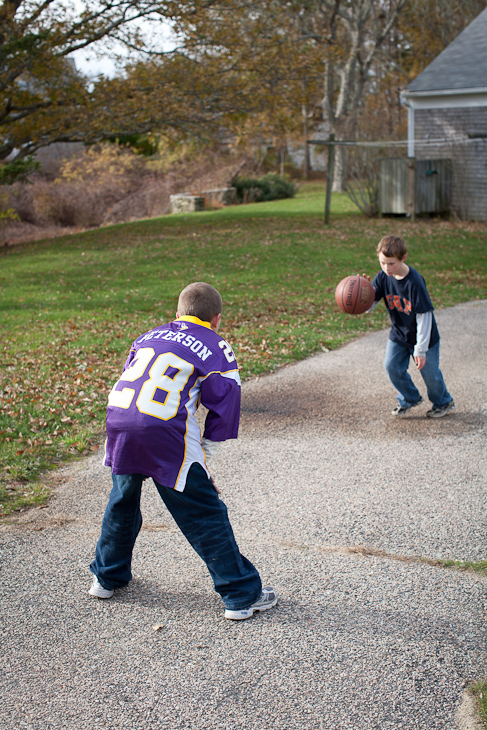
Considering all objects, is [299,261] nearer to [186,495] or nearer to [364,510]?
[364,510]

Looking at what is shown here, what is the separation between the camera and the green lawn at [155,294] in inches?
263

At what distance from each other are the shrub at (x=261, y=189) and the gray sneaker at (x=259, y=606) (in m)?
30.6

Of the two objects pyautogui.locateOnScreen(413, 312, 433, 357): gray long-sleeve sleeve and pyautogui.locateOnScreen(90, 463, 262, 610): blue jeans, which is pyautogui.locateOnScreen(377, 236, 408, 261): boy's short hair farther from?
pyautogui.locateOnScreen(90, 463, 262, 610): blue jeans

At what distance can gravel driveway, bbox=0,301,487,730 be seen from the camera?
2.79 meters

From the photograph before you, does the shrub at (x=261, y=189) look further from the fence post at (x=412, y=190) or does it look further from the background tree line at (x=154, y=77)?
the fence post at (x=412, y=190)

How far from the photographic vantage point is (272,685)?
9.48 ft

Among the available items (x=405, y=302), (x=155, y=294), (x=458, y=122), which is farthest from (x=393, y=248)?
(x=458, y=122)

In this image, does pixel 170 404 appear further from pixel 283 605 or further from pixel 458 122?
pixel 458 122

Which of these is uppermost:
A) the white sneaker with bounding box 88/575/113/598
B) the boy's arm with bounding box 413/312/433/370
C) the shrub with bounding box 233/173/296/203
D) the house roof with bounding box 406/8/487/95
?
the house roof with bounding box 406/8/487/95

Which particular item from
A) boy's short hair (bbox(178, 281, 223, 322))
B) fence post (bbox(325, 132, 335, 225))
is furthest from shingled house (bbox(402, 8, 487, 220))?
boy's short hair (bbox(178, 281, 223, 322))

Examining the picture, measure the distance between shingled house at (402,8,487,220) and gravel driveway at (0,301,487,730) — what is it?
19.0 meters

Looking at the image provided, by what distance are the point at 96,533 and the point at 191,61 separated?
20.3m

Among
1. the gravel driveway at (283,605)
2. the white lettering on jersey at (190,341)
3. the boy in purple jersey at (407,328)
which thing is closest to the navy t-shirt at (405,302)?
the boy in purple jersey at (407,328)

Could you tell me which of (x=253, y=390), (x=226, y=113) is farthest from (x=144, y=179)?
(x=253, y=390)
